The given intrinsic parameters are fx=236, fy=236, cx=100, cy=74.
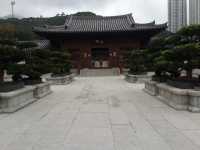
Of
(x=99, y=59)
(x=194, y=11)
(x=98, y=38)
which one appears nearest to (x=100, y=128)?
(x=194, y=11)

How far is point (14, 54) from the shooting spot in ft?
24.4

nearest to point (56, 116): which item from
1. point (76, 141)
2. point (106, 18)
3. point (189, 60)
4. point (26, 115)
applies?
point (26, 115)

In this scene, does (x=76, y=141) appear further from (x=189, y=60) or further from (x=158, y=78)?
(x=158, y=78)

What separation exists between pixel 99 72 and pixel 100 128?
17875 millimetres

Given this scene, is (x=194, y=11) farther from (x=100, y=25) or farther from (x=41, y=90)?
(x=100, y=25)

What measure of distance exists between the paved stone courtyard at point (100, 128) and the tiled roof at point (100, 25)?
1560 cm

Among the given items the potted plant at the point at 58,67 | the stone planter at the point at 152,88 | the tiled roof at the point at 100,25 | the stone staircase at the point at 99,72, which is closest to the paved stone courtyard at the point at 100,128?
the stone planter at the point at 152,88

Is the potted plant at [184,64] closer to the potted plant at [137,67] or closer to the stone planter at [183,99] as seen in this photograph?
the stone planter at [183,99]

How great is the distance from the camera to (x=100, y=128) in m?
4.86

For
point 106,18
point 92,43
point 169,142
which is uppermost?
point 106,18

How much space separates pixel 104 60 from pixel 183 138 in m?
23.2

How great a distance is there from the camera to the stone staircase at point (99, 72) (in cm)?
2238

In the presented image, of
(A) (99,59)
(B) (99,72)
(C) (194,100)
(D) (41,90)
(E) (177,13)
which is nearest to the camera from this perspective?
(C) (194,100)

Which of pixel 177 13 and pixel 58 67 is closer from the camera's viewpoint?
pixel 58 67
